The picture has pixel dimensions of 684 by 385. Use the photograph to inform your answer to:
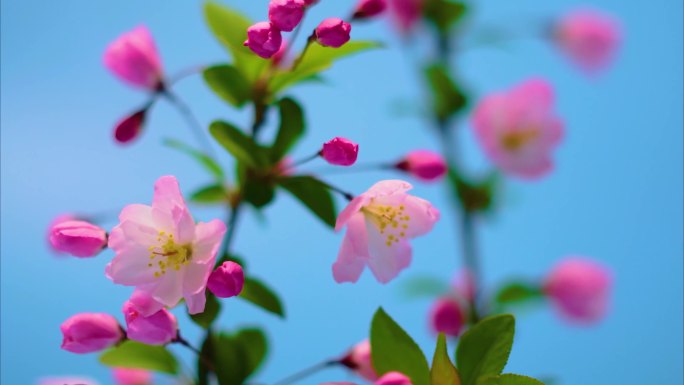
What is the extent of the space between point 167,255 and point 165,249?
2cm

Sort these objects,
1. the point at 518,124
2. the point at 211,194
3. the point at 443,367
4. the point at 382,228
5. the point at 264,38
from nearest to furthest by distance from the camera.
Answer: the point at 443,367 → the point at 264,38 → the point at 382,228 → the point at 211,194 → the point at 518,124

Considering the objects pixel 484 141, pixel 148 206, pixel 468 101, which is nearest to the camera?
pixel 148 206

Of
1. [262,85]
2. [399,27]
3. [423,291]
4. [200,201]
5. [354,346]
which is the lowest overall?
[354,346]

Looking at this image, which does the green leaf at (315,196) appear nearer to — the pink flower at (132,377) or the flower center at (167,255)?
the flower center at (167,255)

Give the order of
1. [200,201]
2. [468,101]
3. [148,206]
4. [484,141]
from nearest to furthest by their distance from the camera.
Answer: [148,206]
[200,201]
[468,101]
[484,141]

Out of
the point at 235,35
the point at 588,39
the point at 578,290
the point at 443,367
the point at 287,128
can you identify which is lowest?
the point at 443,367

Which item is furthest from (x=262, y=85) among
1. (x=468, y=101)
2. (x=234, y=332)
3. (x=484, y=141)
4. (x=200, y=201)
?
(x=484, y=141)

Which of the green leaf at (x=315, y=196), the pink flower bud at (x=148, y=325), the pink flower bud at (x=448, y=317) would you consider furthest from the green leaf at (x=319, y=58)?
the pink flower bud at (x=448, y=317)

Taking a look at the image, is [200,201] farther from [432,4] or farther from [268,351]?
[432,4]

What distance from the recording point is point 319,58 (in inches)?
34.3

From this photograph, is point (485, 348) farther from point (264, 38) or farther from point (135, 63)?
point (135, 63)

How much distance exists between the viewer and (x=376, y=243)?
85 centimetres

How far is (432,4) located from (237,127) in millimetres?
852

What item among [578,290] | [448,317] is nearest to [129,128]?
[448,317]
